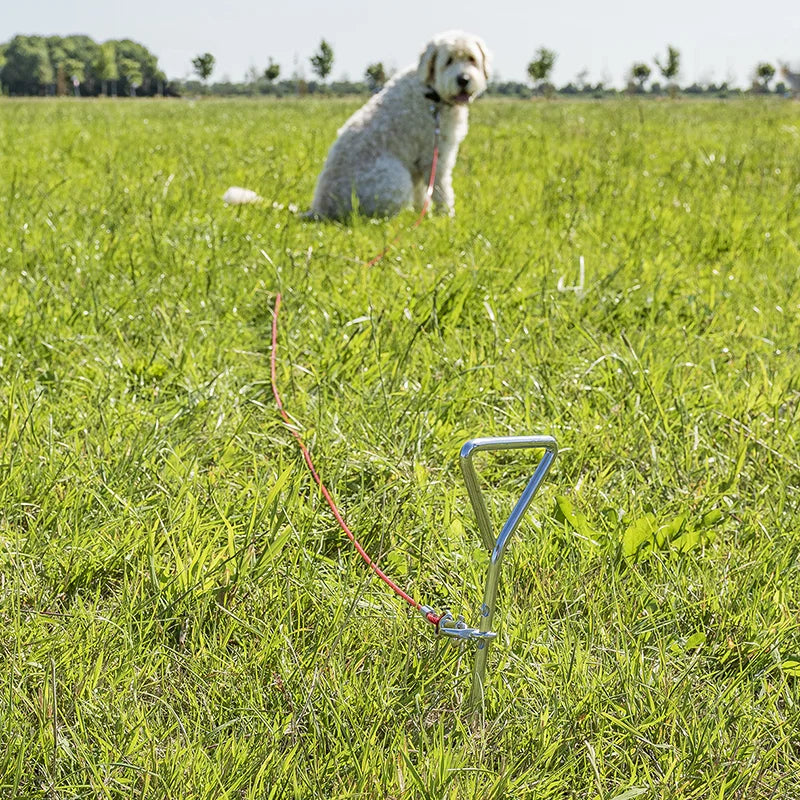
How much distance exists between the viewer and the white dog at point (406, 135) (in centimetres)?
576

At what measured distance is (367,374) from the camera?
3.07m

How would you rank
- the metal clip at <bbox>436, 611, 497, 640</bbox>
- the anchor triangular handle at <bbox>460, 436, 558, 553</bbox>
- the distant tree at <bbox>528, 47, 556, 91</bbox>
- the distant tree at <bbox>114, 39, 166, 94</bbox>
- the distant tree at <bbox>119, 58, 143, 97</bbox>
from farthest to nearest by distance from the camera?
1. the distant tree at <bbox>114, 39, 166, 94</bbox>
2. the distant tree at <bbox>119, 58, 143, 97</bbox>
3. the distant tree at <bbox>528, 47, 556, 91</bbox>
4. the metal clip at <bbox>436, 611, 497, 640</bbox>
5. the anchor triangular handle at <bbox>460, 436, 558, 553</bbox>

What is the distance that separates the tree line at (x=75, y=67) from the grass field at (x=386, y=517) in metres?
122

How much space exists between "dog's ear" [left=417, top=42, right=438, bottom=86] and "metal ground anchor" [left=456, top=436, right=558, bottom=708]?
5095 millimetres

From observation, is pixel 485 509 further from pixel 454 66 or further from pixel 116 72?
pixel 116 72

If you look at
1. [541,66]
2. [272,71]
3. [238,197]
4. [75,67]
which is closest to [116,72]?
[75,67]

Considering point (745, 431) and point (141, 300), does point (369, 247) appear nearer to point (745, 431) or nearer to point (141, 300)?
point (141, 300)

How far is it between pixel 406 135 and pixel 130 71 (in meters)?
142

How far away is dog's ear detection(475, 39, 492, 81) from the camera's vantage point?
19.2ft

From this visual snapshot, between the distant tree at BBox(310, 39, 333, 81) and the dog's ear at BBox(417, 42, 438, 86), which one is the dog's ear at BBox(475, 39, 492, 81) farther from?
Answer: the distant tree at BBox(310, 39, 333, 81)

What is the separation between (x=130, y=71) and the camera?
430ft

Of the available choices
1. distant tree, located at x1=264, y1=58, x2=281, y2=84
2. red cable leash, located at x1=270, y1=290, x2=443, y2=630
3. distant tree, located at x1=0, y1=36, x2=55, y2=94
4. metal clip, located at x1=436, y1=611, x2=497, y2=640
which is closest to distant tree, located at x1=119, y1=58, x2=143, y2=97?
distant tree, located at x1=0, y1=36, x2=55, y2=94

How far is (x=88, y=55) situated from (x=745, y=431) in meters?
165

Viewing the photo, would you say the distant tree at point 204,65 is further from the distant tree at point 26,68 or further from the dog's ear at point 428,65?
the dog's ear at point 428,65
